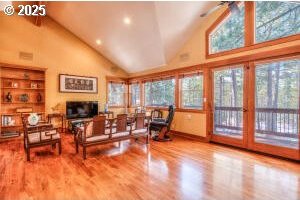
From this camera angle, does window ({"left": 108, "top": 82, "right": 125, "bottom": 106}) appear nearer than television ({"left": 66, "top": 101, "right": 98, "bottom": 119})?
No

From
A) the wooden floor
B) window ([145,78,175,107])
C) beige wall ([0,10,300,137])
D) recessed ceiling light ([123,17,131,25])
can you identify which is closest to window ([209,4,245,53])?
beige wall ([0,10,300,137])

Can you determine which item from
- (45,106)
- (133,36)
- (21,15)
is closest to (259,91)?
(133,36)

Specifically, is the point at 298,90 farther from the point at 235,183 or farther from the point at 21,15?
the point at 21,15

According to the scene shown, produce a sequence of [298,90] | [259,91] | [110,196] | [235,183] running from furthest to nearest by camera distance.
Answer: [259,91]
[298,90]
[235,183]
[110,196]

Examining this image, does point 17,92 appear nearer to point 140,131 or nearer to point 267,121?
point 140,131

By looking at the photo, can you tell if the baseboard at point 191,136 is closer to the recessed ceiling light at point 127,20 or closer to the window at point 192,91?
the window at point 192,91

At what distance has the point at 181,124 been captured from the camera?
5961 millimetres

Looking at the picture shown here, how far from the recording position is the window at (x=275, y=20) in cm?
362

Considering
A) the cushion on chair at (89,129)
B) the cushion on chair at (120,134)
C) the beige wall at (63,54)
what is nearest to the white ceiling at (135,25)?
the beige wall at (63,54)

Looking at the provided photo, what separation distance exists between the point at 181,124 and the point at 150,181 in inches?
136

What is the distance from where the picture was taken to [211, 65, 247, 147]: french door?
4.40 m

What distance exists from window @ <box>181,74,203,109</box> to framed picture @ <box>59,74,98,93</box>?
12.1ft

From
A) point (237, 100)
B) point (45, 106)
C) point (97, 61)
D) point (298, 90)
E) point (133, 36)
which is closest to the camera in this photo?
point (298, 90)

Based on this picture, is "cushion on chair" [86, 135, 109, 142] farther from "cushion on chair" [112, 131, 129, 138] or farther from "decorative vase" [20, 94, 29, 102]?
"decorative vase" [20, 94, 29, 102]
